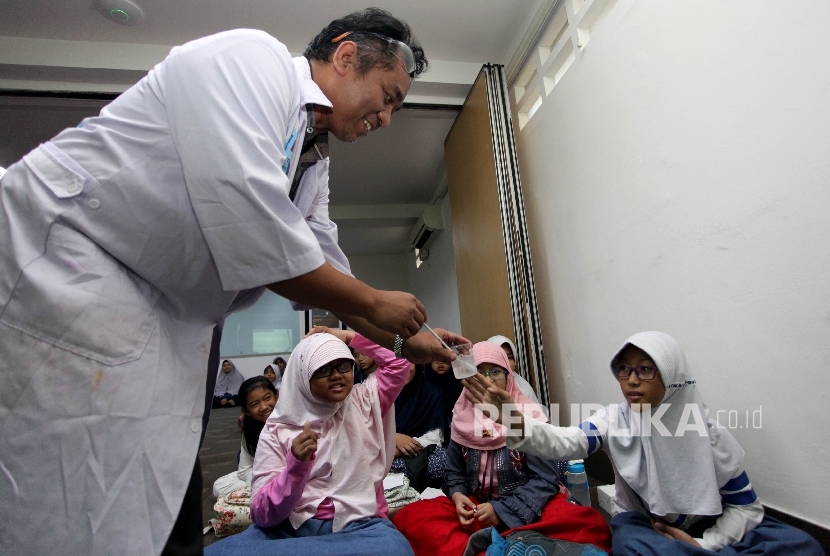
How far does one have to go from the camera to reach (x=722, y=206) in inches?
61.2

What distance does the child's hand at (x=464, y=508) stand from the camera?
1.68 meters

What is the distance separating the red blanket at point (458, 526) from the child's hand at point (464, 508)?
23 millimetres

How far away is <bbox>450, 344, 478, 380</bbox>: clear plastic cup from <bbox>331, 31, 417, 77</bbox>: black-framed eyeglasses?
683 mm

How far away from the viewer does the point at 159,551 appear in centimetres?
57

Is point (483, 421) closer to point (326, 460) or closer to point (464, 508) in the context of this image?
point (464, 508)

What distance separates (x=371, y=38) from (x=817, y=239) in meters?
1.27

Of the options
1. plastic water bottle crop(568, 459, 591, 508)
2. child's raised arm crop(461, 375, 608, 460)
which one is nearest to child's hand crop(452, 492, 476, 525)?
child's raised arm crop(461, 375, 608, 460)

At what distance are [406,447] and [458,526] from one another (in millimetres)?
882

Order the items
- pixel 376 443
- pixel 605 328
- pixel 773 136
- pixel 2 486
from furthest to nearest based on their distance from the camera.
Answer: pixel 605 328 → pixel 376 443 → pixel 773 136 → pixel 2 486

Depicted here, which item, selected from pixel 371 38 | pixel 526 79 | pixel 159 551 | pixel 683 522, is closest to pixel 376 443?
pixel 683 522

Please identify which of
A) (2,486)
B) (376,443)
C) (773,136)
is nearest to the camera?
(2,486)

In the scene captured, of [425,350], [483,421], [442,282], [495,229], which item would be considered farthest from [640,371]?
[442,282]

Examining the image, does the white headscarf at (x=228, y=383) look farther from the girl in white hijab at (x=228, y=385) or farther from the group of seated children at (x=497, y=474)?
the group of seated children at (x=497, y=474)

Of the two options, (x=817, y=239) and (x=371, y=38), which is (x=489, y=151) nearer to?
(x=817, y=239)
